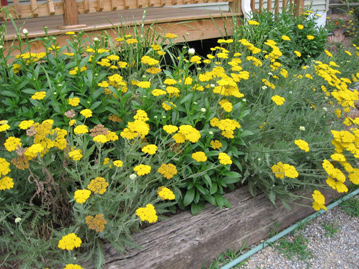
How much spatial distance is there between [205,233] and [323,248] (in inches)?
38.1

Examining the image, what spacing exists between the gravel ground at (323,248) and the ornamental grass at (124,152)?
0.28 m

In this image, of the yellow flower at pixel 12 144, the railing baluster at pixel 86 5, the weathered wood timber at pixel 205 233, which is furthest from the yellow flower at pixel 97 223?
the railing baluster at pixel 86 5

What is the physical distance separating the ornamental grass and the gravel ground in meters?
0.28

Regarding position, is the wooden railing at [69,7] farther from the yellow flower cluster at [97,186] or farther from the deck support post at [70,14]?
the yellow flower cluster at [97,186]

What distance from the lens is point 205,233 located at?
2.32 meters

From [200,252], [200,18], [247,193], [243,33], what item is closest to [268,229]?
[247,193]

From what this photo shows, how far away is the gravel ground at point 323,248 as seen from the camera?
Answer: 8.00 feet

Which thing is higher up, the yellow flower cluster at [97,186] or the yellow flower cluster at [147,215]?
the yellow flower cluster at [97,186]

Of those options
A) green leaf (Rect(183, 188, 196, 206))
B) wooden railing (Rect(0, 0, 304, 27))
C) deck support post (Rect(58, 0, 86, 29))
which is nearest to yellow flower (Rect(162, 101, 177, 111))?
green leaf (Rect(183, 188, 196, 206))

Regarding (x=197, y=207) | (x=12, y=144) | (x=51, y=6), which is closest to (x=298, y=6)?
(x=51, y=6)

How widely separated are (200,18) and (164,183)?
330cm

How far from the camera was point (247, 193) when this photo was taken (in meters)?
2.69

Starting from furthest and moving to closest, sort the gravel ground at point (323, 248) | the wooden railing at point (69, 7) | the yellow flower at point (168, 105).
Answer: the wooden railing at point (69, 7) → the yellow flower at point (168, 105) → the gravel ground at point (323, 248)

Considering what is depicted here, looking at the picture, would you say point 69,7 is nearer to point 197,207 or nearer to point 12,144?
point 12,144
